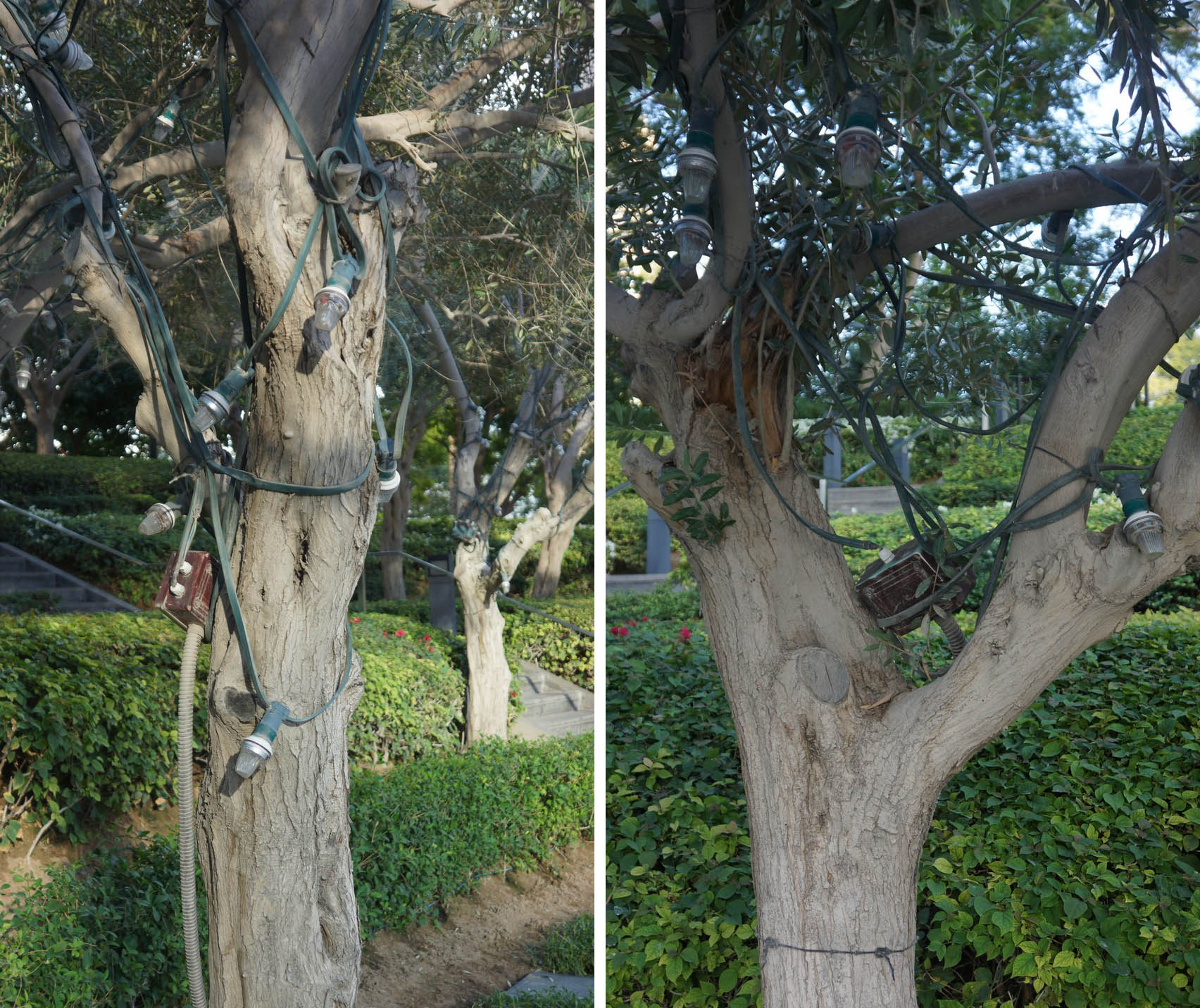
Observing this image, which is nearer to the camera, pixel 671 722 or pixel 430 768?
A: pixel 671 722

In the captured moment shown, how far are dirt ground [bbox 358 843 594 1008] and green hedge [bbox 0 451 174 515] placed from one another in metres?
5.80

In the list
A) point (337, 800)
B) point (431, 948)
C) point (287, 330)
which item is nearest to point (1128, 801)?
point (337, 800)

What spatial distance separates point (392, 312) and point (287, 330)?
4.22 m

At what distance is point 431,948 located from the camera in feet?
12.9

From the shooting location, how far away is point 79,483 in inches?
359

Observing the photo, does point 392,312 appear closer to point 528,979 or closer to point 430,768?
point 430,768

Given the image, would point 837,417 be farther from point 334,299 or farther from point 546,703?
point 546,703

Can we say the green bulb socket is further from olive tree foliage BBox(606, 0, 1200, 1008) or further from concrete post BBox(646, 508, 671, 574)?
concrete post BBox(646, 508, 671, 574)

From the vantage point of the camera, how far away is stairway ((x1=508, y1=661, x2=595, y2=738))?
5.98 metres

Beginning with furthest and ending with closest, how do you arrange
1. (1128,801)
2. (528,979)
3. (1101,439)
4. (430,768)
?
(430,768)
(528,979)
(1128,801)
(1101,439)

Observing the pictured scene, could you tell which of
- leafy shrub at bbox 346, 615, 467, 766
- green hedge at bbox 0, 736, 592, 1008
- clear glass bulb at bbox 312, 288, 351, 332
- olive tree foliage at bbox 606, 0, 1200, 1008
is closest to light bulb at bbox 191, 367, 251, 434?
clear glass bulb at bbox 312, 288, 351, 332

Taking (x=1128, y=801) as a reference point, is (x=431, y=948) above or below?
below

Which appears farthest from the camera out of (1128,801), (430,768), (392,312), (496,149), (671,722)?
(392,312)

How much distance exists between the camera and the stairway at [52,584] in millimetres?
7242
